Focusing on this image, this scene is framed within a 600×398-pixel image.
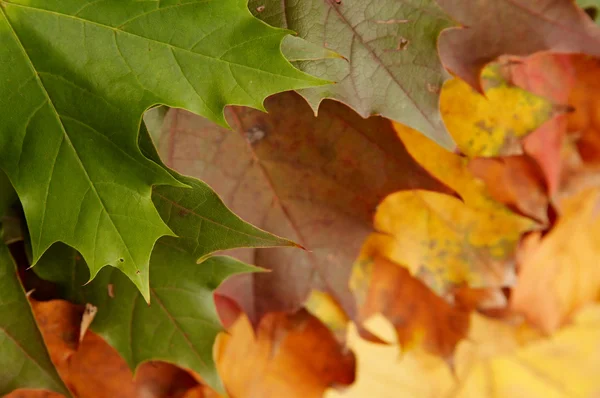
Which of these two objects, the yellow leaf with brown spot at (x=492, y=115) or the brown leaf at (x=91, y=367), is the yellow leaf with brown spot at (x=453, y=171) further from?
the brown leaf at (x=91, y=367)

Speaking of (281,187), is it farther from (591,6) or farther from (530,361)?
(530,361)

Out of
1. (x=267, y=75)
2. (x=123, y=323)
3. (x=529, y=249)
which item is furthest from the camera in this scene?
(x=529, y=249)

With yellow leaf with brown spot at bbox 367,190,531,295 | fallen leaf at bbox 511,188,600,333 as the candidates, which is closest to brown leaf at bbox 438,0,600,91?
yellow leaf with brown spot at bbox 367,190,531,295

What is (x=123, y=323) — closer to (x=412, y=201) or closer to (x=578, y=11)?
(x=412, y=201)

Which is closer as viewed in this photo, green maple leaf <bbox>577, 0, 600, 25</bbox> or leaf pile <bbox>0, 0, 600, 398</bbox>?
leaf pile <bbox>0, 0, 600, 398</bbox>

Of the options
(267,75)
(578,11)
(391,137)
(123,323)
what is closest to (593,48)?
(578,11)

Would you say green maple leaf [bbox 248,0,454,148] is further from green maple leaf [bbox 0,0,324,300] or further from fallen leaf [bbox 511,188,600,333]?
fallen leaf [bbox 511,188,600,333]
